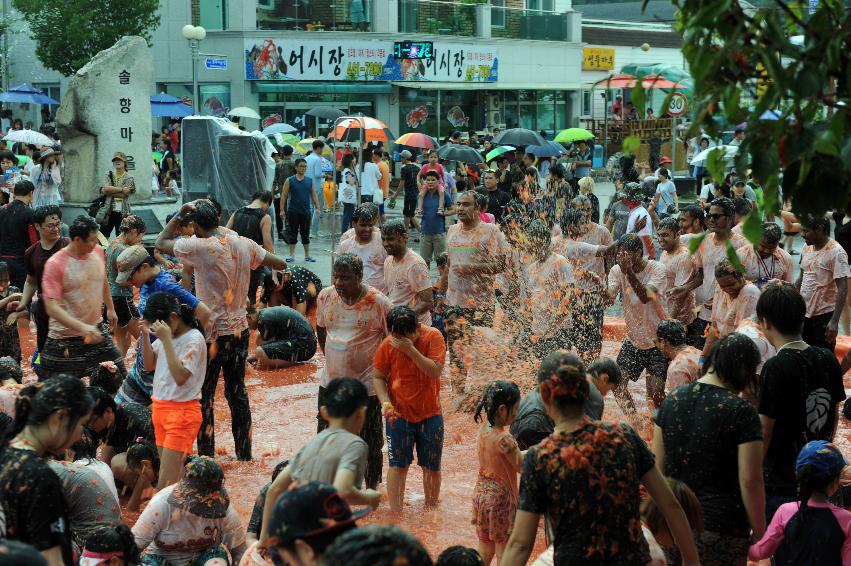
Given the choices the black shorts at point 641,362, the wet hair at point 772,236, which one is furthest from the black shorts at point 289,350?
the wet hair at point 772,236

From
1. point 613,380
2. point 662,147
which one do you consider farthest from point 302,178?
point 662,147

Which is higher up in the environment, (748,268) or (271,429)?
(748,268)

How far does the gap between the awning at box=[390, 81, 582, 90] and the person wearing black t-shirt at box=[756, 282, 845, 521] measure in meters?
31.5

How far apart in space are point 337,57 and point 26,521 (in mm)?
31811

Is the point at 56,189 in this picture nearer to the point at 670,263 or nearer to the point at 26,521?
the point at 670,263

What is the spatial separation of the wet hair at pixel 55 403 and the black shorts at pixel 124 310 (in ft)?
19.6

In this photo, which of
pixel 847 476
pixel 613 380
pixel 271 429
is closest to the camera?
pixel 847 476

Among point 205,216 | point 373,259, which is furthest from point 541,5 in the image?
point 205,216

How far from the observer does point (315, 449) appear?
4891 mm

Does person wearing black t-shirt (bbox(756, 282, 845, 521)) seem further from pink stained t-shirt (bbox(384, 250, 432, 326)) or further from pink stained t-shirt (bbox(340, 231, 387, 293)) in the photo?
pink stained t-shirt (bbox(340, 231, 387, 293))

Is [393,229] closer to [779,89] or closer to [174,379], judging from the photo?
[174,379]

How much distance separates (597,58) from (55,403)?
41374 mm

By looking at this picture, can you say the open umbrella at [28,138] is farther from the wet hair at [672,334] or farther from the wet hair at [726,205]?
the wet hair at [672,334]

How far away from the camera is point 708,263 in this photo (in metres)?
9.13
